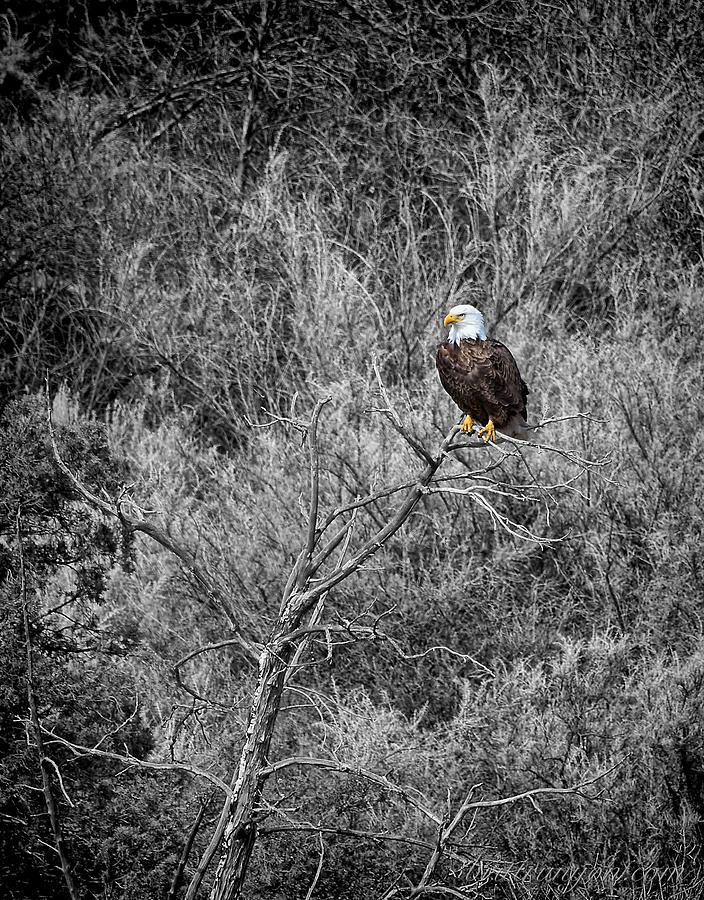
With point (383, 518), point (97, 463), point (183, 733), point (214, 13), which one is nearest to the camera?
point (97, 463)

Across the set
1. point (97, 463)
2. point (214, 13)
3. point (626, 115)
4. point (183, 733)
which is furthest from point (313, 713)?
point (214, 13)

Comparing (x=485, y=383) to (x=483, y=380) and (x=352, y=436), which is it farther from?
(x=352, y=436)

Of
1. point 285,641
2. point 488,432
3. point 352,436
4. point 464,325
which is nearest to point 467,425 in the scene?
point 488,432

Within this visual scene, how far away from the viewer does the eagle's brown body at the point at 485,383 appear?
5.79 meters

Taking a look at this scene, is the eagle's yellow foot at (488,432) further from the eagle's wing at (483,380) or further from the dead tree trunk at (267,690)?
the dead tree trunk at (267,690)

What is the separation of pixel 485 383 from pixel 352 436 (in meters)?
5.69

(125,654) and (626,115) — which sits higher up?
(626,115)

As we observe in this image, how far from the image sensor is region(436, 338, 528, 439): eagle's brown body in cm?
579

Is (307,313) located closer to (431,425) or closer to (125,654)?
(431,425)

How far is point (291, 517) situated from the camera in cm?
1161

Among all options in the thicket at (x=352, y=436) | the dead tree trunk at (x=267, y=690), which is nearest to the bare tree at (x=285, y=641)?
the dead tree trunk at (x=267, y=690)

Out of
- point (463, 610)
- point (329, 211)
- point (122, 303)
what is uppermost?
point (329, 211)

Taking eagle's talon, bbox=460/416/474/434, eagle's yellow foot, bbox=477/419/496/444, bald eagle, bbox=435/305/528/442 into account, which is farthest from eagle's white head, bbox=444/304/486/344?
eagle's yellow foot, bbox=477/419/496/444

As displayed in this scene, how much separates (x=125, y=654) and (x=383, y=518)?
216 inches
